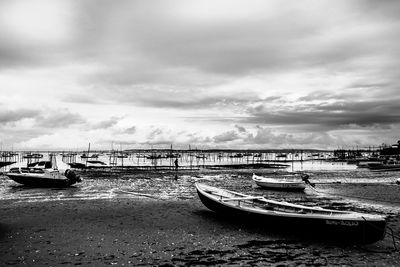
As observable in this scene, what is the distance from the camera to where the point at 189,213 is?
23.1 meters

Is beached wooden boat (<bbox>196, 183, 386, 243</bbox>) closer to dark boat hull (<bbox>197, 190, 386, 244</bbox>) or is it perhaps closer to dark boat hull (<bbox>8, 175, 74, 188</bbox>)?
dark boat hull (<bbox>197, 190, 386, 244</bbox>)

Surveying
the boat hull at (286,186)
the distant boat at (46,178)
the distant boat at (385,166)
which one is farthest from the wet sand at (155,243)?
the distant boat at (385,166)

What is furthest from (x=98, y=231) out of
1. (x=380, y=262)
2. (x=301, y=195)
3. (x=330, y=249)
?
(x=301, y=195)

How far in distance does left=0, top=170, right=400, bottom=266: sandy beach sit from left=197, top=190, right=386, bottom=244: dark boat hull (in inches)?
16.7

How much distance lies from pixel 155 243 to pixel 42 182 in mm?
25212

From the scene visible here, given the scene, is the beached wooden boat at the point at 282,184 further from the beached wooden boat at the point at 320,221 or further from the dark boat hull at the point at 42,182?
the dark boat hull at the point at 42,182

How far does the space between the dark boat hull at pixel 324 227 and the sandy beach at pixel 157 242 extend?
1.39 feet

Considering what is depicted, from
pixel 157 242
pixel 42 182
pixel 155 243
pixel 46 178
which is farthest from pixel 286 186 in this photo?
pixel 42 182

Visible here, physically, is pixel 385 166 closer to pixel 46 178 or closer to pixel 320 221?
pixel 320 221

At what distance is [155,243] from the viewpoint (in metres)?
16.2

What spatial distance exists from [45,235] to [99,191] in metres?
17.3

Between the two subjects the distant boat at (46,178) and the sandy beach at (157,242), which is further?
the distant boat at (46,178)

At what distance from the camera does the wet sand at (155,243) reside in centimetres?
1377

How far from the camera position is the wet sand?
13773mm
